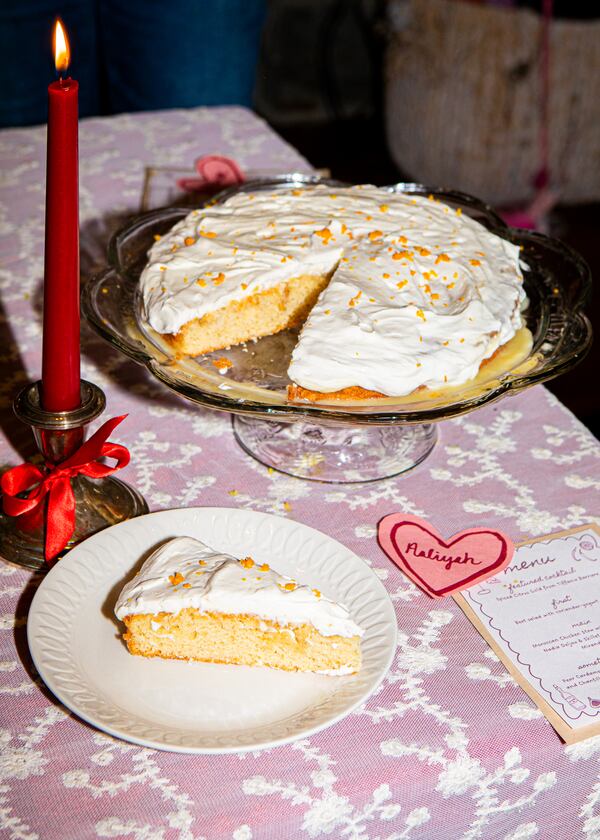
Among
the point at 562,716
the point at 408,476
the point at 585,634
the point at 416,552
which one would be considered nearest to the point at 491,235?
the point at 408,476

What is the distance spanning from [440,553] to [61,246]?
2.17 feet

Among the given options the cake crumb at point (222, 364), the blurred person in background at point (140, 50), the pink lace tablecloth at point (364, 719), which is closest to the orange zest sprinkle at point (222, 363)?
the cake crumb at point (222, 364)

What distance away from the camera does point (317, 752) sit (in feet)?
3.55

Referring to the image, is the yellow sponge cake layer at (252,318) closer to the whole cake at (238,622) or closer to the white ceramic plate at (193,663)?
the white ceramic plate at (193,663)

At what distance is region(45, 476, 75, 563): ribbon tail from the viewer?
129cm

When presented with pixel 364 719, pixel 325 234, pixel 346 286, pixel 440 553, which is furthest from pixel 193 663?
pixel 325 234

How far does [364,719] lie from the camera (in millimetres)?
1129

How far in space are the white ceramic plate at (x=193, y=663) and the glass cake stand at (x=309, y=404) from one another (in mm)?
181

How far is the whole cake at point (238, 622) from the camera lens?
3.62 ft

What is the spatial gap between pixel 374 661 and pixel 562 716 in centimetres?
23

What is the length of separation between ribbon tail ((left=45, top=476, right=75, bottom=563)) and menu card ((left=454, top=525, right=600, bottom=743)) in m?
0.53

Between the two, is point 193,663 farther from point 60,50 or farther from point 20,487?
point 60,50

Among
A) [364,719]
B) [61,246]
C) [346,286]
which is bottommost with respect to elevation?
[364,719]

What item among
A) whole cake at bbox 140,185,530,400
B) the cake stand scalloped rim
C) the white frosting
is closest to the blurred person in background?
whole cake at bbox 140,185,530,400
